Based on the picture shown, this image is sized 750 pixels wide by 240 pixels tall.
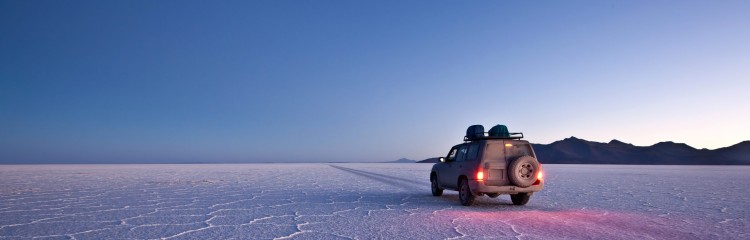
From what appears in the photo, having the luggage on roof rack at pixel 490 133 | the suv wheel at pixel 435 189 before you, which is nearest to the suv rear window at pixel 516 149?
the luggage on roof rack at pixel 490 133

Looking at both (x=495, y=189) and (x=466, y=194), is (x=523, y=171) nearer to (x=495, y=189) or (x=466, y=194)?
(x=495, y=189)

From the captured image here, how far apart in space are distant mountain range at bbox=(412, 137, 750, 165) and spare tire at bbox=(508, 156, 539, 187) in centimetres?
16558

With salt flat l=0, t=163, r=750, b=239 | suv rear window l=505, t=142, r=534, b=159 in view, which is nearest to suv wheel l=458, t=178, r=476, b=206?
salt flat l=0, t=163, r=750, b=239

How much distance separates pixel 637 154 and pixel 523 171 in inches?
7532

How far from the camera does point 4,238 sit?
5.91 metres

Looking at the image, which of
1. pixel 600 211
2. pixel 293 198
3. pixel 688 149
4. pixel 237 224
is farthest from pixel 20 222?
pixel 688 149

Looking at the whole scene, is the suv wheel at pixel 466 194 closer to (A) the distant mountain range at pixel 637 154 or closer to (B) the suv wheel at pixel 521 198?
(B) the suv wheel at pixel 521 198

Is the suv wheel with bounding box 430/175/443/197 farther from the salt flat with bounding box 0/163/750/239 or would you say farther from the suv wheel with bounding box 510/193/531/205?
the suv wheel with bounding box 510/193/531/205

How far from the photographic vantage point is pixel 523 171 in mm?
9352

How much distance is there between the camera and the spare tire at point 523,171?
9234 millimetres

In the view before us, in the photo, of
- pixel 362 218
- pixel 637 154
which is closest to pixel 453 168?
pixel 362 218

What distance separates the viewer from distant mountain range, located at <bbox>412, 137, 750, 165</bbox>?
167 metres

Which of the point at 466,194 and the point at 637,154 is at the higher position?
the point at 637,154

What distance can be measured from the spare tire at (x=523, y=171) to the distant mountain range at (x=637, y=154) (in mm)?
165575
